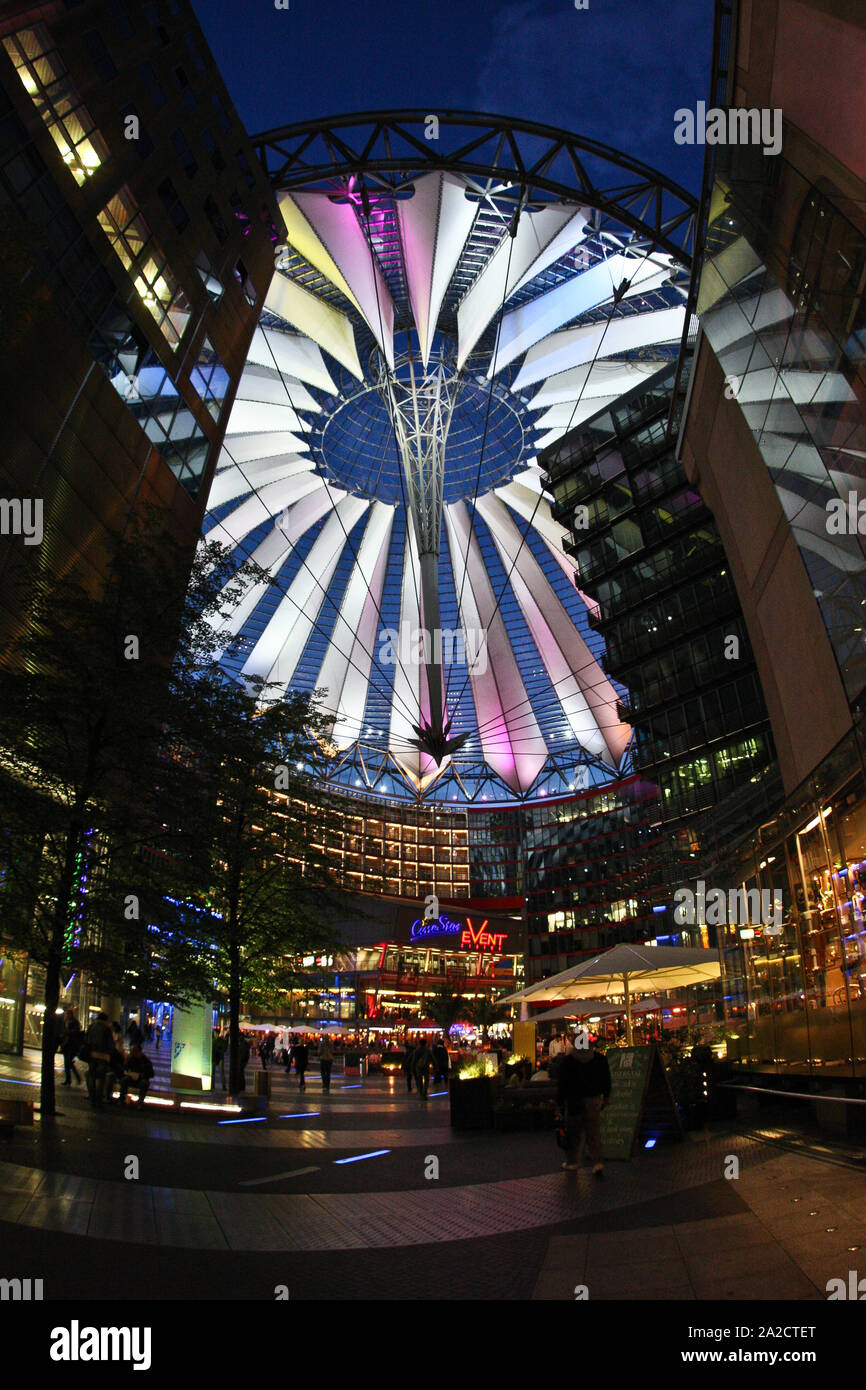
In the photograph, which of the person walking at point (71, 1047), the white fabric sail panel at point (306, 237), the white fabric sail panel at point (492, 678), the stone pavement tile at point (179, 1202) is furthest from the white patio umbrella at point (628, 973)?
the white fabric sail panel at point (492, 678)

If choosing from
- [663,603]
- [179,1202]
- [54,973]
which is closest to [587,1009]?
[54,973]

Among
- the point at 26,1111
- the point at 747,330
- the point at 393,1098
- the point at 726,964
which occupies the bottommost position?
the point at 393,1098

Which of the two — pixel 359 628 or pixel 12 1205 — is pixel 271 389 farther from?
pixel 12 1205

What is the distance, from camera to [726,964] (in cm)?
1792

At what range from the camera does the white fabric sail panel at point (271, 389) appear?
1839 inches

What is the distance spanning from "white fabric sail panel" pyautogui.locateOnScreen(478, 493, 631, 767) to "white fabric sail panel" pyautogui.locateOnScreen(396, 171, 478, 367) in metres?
19.2

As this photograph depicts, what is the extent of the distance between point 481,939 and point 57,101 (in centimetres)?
8096

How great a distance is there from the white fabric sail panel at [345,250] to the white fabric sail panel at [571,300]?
286 inches

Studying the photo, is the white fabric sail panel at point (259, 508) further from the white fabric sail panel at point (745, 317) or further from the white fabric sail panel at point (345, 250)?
the white fabric sail panel at point (745, 317)
